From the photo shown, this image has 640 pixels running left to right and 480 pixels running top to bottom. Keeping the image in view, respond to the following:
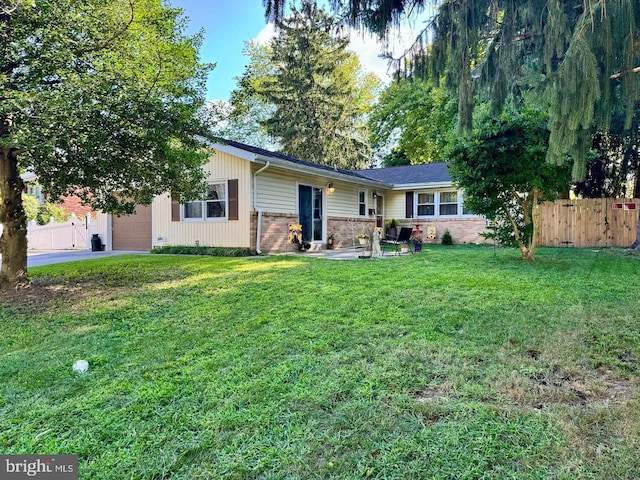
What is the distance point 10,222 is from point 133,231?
23.6ft

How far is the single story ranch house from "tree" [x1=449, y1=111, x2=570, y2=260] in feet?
15.9

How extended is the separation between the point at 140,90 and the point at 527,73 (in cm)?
502

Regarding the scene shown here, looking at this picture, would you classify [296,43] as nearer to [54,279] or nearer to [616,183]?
[616,183]

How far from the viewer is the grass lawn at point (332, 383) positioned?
181cm

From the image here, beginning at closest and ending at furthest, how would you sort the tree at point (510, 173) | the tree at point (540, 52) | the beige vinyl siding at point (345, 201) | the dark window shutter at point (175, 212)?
1. the tree at point (540, 52)
2. the tree at point (510, 173)
3. the dark window shutter at point (175, 212)
4. the beige vinyl siding at point (345, 201)

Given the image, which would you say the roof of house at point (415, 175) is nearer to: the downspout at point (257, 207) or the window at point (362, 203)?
the window at point (362, 203)

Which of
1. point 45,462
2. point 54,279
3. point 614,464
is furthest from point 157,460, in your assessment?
point 54,279

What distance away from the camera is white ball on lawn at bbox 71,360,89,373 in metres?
2.98

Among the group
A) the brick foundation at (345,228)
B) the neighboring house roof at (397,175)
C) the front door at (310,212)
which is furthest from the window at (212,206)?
the front door at (310,212)

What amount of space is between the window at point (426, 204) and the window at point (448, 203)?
33 cm

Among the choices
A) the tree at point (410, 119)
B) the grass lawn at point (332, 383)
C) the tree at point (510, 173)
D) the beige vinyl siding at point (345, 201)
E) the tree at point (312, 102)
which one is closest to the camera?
the grass lawn at point (332, 383)

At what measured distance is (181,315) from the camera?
4.41 metres

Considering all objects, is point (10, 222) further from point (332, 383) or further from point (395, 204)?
point (395, 204)

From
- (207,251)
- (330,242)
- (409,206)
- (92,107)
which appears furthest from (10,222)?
(409,206)
